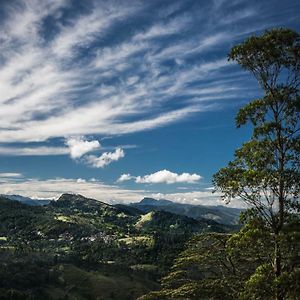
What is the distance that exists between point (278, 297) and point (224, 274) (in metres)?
6.39

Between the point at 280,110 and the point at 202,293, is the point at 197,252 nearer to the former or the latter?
the point at 202,293

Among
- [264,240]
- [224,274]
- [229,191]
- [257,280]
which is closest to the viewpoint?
[257,280]

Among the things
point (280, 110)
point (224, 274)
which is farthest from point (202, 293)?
point (280, 110)

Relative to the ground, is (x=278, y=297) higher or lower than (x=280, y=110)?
lower

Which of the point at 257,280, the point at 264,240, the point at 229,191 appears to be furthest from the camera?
the point at 229,191

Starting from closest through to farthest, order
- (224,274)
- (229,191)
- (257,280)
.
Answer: (257,280)
(229,191)
(224,274)

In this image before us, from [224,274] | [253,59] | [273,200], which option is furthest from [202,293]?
[253,59]

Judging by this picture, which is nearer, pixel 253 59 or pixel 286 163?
pixel 286 163

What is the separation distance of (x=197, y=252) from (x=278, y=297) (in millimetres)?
8109

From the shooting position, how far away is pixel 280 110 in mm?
29266

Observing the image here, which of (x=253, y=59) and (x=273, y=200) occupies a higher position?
(x=253, y=59)

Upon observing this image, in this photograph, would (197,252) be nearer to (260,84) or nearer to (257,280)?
(257,280)

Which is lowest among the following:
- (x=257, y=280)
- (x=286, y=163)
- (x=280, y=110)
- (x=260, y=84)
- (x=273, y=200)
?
(x=257, y=280)

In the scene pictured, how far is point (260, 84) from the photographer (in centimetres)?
3019
